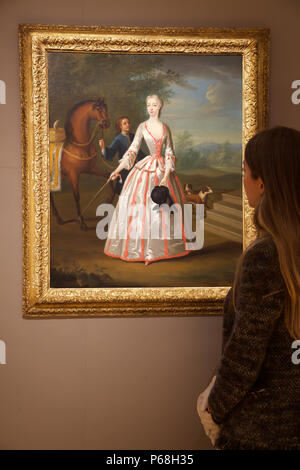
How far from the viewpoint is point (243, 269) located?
1.23 m

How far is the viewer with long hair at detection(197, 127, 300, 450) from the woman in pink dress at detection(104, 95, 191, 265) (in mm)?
933

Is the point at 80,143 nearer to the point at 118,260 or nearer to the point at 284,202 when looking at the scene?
the point at 118,260

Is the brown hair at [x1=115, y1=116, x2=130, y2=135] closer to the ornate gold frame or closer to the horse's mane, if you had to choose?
the horse's mane

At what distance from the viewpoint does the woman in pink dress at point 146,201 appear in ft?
7.12

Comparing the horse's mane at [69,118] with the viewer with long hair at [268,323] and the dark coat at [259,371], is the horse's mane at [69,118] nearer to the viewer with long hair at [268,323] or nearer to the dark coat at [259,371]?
the viewer with long hair at [268,323]

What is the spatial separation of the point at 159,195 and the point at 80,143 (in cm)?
50

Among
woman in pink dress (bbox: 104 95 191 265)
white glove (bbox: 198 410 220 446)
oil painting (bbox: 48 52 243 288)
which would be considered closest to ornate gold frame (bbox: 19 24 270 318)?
oil painting (bbox: 48 52 243 288)

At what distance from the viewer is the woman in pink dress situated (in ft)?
7.12

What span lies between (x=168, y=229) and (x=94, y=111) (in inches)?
28.8

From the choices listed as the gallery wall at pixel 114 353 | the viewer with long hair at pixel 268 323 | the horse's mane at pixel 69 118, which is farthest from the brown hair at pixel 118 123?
the viewer with long hair at pixel 268 323

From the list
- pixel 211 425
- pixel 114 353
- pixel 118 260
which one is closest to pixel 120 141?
pixel 118 260

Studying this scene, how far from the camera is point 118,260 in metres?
2.19
